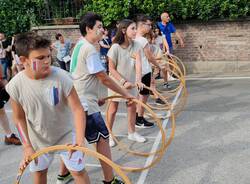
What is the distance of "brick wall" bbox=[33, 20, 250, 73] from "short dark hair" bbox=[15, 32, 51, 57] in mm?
9058

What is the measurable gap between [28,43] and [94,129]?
140cm

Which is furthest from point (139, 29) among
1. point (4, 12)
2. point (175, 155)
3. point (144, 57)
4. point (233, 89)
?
point (4, 12)

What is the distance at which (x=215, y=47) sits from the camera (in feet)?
37.4

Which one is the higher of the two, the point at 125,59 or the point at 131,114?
the point at 125,59

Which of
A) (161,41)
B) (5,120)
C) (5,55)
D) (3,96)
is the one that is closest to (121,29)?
(3,96)

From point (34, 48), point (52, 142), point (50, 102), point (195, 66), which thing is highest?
point (34, 48)

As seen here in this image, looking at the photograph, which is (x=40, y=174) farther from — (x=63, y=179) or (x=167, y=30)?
(x=167, y=30)

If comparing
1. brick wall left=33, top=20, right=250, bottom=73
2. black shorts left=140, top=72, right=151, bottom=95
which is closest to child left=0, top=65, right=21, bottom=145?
black shorts left=140, top=72, right=151, bottom=95

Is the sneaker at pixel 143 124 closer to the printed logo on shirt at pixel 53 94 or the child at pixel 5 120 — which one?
the child at pixel 5 120

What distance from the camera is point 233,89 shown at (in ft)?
28.7

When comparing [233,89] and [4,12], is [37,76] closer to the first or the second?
[233,89]

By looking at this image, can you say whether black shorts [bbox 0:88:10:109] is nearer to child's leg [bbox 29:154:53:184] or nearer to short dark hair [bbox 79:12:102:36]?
short dark hair [bbox 79:12:102:36]

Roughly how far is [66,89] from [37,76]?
0.26 m

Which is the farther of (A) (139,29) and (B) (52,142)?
(A) (139,29)
